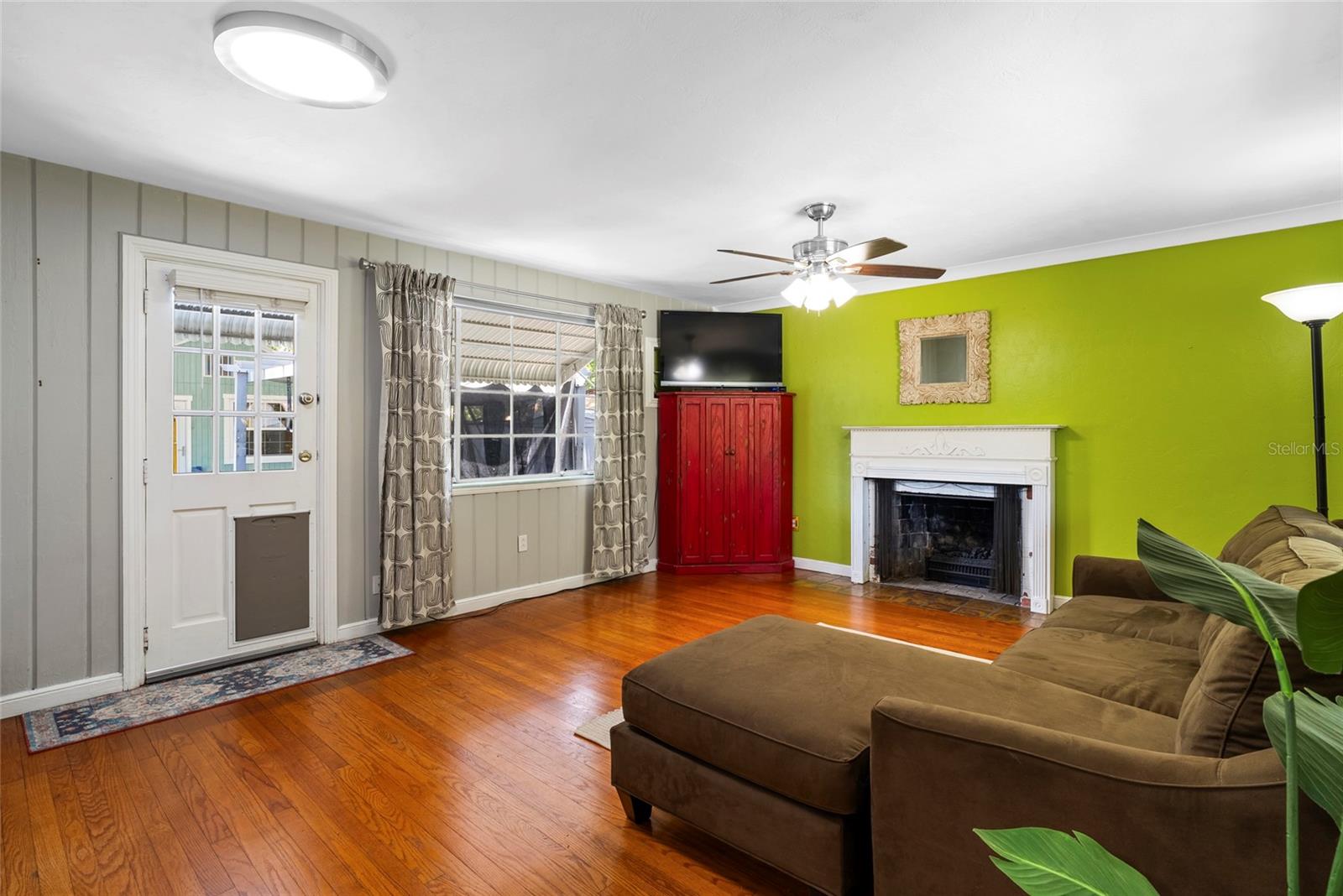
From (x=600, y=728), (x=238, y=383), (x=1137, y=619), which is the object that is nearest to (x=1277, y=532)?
(x=1137, y=619)

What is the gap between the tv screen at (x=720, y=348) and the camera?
559 cm

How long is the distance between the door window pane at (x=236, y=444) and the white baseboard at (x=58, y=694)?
107 centimetres

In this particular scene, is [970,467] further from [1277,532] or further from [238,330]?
[238,330]

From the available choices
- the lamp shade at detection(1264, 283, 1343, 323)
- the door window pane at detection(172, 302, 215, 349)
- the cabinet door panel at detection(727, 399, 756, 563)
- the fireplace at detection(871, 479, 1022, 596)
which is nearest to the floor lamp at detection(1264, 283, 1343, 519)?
the lamp shade at detection(1264, 283, 1343, 323)

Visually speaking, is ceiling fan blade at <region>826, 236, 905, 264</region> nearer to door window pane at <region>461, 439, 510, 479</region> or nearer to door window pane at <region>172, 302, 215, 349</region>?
door window pane at <region>461, 439, 510, 479</region>

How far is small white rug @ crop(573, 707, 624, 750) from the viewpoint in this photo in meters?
2.51

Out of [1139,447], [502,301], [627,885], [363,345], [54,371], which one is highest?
[502,301]

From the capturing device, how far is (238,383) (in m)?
3.36

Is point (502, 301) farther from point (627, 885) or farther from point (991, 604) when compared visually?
point (991, 604)

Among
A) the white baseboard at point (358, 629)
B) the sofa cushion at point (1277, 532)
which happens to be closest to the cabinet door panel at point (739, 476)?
the white baseboard at point (358, 629)

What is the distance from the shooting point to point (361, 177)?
9.90 feet

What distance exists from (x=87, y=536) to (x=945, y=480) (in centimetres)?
507

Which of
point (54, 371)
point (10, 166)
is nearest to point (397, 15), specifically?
point (10, 166)

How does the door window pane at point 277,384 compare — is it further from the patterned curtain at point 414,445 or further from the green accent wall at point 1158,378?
the green accent wall at point 1158,378
